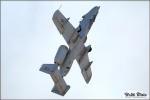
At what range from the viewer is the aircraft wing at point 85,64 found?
10012cm

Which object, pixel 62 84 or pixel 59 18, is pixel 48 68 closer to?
pixel 62 84

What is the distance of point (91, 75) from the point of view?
104m

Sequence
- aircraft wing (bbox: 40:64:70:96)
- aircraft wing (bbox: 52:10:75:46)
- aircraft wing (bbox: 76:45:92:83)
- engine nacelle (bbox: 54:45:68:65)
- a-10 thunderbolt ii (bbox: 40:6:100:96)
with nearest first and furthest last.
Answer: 1. aircraft wing (bbox: 40:64:70:96)
2. a-10 thunderbolt ii (bbox: 40:6:100:96)
3. engine nacelle (bbox: 54:45:68:65)
4. aircraft wing (bbox: 52:10:75:46)
5. aircraft wing (bbox: 76:45:92:83)

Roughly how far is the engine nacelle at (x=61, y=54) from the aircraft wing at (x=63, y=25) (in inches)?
138

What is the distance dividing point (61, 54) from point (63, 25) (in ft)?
20.4

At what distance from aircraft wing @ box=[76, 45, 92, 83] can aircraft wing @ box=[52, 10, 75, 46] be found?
13.6 ft

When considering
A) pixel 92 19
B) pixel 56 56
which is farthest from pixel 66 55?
pixel 92 19

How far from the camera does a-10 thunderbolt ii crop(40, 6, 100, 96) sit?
292ft

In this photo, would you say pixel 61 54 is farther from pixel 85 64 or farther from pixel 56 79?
pixel 85 64

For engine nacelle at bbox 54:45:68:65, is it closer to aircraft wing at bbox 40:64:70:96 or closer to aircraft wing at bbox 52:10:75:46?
aircraft wing at bbox 40:64:70:96

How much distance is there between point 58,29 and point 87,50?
22.9ft

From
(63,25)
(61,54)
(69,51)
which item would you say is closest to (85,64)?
(69,51)

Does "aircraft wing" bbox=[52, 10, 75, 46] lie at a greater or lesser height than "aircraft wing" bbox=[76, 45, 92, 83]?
greater

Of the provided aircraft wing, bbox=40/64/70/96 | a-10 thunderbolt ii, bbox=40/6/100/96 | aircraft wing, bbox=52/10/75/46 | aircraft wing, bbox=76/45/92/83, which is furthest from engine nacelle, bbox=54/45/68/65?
aircraft wing, bbox=76/45/92/83
